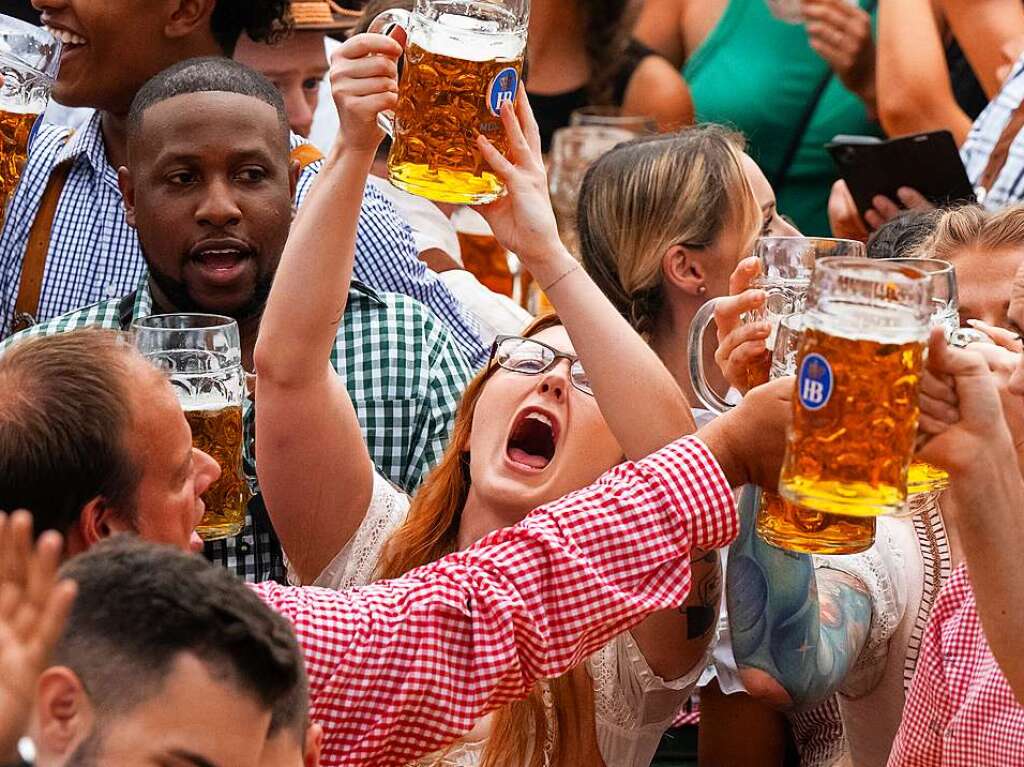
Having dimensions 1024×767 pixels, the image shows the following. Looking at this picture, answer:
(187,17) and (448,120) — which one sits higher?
(448,120)

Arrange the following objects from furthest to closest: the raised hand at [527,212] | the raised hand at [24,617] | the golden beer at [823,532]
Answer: the raised hand at [527,212]
the golden beer at [823,532]
the raised hand at [24,617]

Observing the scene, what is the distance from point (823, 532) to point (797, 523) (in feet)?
0.12

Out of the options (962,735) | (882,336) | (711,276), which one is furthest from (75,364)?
(711,276)

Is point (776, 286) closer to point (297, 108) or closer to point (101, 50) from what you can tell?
point (101, 50)

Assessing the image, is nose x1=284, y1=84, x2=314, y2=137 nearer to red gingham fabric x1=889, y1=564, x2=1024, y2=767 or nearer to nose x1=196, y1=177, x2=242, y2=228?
nose x1=196, y1=177, x2=242, y2=228

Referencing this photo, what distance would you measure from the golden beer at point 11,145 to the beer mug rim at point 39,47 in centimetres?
7

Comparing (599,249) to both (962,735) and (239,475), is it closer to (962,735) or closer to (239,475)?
(239,475)

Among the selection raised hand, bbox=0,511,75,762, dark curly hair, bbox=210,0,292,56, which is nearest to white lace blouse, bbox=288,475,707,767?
raised hand, bbox=0,511,75,762

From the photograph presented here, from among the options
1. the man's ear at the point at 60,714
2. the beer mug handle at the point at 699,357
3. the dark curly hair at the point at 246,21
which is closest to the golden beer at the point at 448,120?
the beer mug handle at the point at 699,357

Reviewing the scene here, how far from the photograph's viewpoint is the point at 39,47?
2.57 meters

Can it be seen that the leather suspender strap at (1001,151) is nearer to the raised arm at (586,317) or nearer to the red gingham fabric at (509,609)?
the raised arm at (586,317)

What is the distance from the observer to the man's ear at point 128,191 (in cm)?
305

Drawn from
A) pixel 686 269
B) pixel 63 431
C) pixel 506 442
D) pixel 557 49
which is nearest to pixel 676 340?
pixel 686 269

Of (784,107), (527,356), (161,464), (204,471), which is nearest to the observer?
(161,464)
